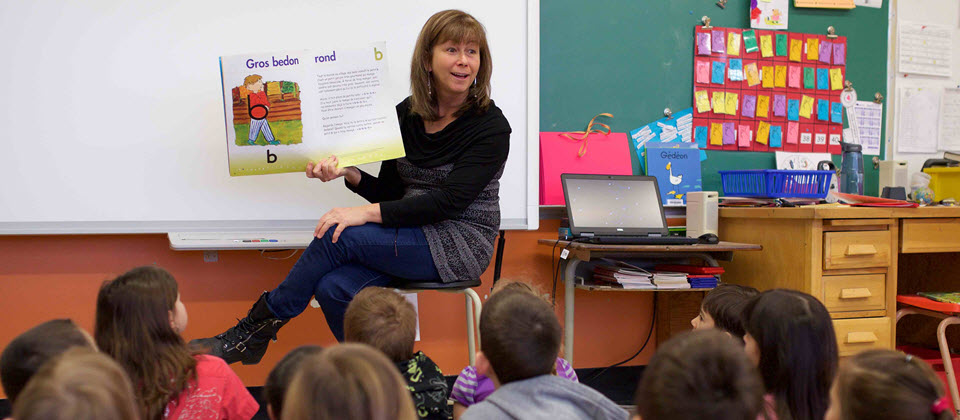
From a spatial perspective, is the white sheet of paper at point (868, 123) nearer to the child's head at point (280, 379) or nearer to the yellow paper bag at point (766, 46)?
the yellow paper bag at point (766, 46)

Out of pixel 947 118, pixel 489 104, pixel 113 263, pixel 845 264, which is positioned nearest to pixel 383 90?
pixel 489 104

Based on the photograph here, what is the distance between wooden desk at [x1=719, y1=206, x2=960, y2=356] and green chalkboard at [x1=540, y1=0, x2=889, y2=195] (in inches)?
24.6

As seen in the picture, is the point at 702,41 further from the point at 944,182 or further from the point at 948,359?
the point at 948,359

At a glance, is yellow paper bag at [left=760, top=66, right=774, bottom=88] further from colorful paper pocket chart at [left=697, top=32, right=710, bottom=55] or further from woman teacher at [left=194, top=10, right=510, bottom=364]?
woman teacher at [left=194, top=10, right=510, bottom=364]

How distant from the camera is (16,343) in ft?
3.78

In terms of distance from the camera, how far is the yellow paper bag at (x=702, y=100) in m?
3.06

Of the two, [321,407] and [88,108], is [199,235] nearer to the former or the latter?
[88,108]

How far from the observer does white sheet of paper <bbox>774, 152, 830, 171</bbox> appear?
3.16m

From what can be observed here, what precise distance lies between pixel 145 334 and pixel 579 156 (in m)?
1.93

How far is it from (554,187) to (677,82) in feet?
2.37

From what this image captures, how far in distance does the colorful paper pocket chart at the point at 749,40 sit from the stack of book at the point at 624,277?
115cm

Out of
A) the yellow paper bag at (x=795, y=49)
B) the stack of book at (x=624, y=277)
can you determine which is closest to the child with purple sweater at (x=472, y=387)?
the stack of book at (x=624, y=277)

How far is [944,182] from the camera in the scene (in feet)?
10.1

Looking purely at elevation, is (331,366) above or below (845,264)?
above
